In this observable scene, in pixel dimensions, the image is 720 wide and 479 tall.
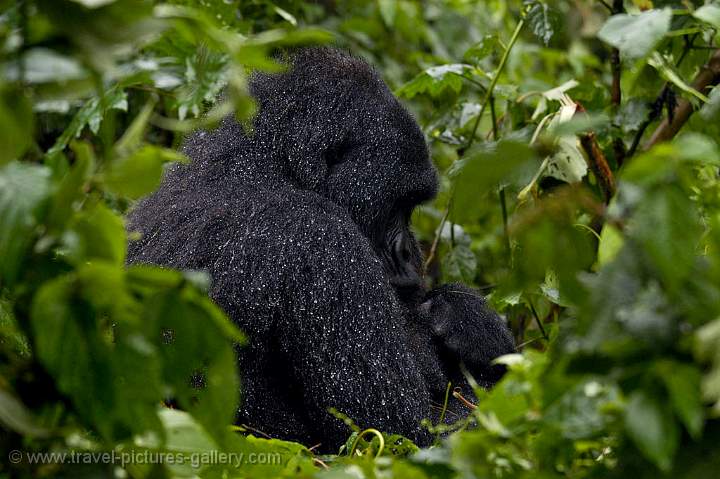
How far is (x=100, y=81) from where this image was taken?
100 centimetres

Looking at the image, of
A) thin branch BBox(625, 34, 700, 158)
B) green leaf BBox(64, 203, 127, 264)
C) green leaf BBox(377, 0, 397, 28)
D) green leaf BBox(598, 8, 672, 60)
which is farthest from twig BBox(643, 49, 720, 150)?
green leaf BBox(64, 203, 127, 264)

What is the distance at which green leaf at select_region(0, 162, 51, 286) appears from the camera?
0.98 meters

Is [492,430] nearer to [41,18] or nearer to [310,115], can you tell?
[41,18]

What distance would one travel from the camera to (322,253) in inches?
86.6

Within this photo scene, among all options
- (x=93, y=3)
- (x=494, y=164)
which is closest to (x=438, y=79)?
(x=494, y=164)

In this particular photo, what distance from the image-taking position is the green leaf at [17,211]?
98cm

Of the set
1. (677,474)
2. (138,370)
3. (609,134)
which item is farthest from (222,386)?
(609,134)

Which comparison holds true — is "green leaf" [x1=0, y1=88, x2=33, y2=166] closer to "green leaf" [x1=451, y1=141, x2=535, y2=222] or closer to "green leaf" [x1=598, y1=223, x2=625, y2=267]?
"green leaf" [x1=451, y1=141, x2=535, y2=222]

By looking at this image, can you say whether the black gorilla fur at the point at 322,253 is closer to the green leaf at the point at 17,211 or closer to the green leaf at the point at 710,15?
the green leaf at the point at 710,15

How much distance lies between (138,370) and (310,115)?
61.3 inches

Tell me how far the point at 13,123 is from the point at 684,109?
244 centimetres

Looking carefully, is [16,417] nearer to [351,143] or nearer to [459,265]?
[351,143]

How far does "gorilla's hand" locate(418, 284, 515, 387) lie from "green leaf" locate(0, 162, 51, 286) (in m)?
1.75

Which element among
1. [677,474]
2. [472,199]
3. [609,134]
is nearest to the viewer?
[677,474]
